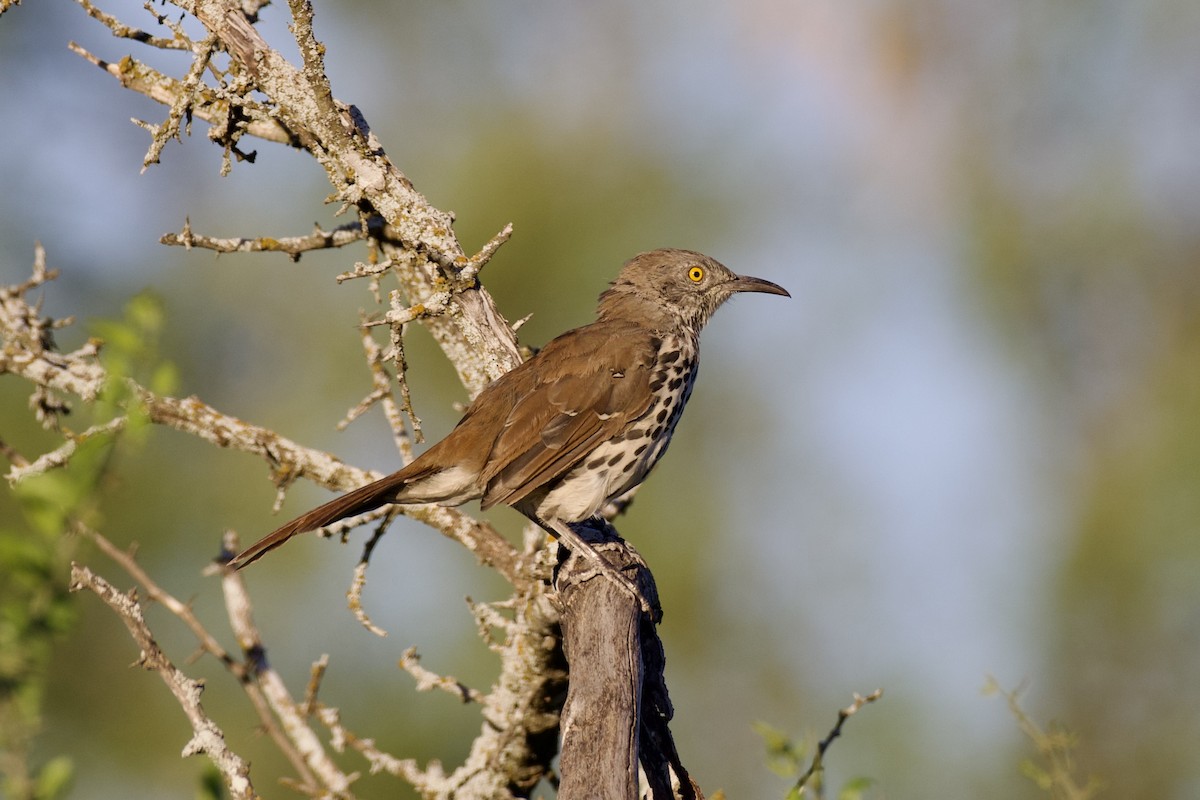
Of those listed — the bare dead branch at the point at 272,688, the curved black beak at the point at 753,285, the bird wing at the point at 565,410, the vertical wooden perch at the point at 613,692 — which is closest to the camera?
the vertical wooden perch at the point at 613,692

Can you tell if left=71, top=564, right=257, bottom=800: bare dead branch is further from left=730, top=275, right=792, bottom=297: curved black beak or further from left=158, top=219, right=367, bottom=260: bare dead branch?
left=730, top=275, right=792, bottom=297: curved black beak

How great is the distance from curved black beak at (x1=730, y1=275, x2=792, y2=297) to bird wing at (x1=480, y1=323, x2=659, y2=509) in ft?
3.13

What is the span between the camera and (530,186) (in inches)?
350

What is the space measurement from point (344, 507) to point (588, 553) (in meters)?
0.70

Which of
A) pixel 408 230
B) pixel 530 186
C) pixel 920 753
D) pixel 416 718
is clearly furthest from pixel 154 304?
pixel 530 186

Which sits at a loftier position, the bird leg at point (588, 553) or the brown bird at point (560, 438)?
the brown bird at point (560, 438)

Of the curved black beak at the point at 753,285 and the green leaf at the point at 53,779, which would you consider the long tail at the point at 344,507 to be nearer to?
the green leaf at the point at 53,779

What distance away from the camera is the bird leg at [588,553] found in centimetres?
324

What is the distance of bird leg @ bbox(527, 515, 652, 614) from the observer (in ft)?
10.6

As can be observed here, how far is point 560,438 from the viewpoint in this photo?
3.91 m

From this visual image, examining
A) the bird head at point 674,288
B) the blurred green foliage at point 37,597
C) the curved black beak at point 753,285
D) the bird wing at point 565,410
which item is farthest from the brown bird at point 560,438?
the blurred green foliage at point 37,597

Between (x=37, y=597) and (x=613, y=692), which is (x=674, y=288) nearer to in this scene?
(x=613, y=692)

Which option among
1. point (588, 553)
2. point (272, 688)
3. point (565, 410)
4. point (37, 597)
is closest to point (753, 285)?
point (565, 410)

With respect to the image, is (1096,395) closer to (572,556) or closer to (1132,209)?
(1132,209)
